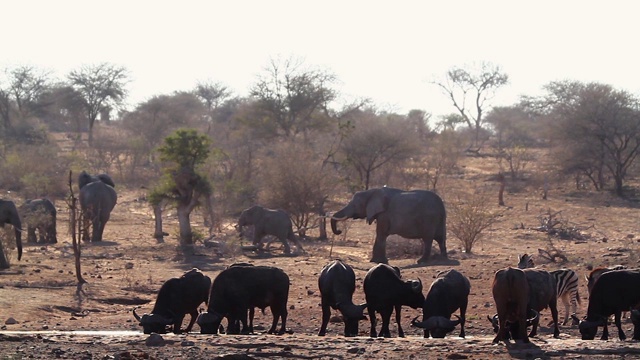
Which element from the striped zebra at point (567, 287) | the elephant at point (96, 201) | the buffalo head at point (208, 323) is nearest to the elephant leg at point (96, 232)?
the elephant at point (96, 201)

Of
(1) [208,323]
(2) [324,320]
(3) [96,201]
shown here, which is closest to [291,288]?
(2) [324,320]

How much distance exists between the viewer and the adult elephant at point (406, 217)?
2544cm

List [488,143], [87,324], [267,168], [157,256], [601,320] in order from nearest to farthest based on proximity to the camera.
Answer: [601,320] → [87,324] → [157,256] → [267,168] → [488,143]

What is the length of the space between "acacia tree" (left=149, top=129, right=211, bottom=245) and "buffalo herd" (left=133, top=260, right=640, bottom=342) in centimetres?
1202

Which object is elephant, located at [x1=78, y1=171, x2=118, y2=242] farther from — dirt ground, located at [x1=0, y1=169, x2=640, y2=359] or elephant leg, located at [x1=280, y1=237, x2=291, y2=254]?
elephant leg, located at [x1=280, y1=237, x2=291, y2=254]

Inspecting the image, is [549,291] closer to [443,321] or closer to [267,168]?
[443,321]

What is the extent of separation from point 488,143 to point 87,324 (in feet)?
174

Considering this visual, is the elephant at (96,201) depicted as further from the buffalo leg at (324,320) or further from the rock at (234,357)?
the rock at (234,357)

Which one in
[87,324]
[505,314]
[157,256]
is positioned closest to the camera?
[505,314]

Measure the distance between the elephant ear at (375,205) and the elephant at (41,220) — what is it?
885 centimetres

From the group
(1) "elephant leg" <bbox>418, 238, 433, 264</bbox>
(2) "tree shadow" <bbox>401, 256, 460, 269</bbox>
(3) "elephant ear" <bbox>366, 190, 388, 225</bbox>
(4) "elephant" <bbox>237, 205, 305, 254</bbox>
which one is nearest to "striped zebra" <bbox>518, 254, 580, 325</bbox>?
(2) "tree shadow" <bbox>401, 256, 460, 269</bbox>

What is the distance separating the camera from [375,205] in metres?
25.8

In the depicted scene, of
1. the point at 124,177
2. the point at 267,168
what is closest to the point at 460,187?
the point at 267,168

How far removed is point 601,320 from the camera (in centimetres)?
1388
